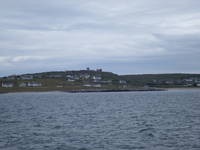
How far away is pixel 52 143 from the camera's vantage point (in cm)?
2591

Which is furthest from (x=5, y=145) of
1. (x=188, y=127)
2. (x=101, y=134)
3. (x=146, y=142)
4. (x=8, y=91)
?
(x=8, y=91)

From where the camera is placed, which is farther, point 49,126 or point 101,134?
point 49,126

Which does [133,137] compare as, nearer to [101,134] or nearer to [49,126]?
[101,134]

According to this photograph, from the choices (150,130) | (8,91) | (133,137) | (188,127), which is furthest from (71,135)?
(8,91)

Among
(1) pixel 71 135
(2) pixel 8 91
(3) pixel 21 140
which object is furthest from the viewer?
(2) pixel 8 91

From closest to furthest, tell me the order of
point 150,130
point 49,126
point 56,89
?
1. point 150,130
2. point 49,126
3. point 56,89

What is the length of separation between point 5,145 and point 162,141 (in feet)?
36.3

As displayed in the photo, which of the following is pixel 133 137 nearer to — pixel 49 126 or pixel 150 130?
pixel 150 130

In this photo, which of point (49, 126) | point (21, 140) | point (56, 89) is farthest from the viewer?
point (56, 89)

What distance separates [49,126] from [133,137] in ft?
34.8

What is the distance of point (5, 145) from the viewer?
83.0 ft

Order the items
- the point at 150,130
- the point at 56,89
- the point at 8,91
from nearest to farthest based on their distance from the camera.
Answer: the point at 150,130 < the point at 8,91 < the point at 56,89

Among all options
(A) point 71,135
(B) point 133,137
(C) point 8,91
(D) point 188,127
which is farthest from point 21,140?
(C) point 8,91

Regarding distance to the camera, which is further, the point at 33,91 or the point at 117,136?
the point at 33,91
